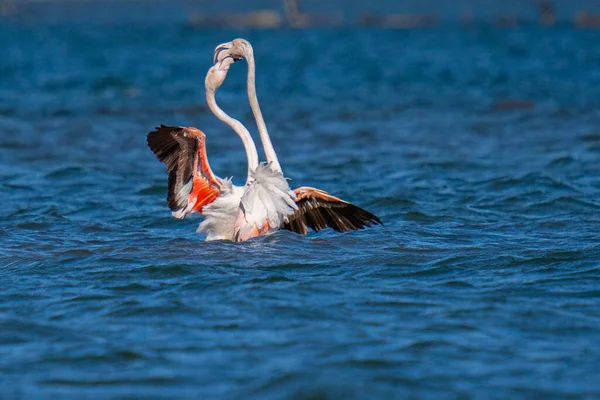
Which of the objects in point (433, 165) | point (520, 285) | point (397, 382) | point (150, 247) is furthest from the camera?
point (433, 165)

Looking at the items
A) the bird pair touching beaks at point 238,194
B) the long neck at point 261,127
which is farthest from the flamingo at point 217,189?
the long neck at point 261,127

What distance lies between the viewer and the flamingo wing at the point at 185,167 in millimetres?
7281

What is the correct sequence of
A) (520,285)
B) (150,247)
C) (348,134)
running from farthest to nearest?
(348,134) → (150,247) → (520,285)

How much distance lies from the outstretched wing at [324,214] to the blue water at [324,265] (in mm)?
150

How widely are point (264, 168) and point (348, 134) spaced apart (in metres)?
7.97

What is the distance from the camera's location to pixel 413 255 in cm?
723

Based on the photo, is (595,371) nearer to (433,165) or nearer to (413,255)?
(413,255)

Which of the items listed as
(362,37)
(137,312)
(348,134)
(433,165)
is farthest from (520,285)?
(362,37)

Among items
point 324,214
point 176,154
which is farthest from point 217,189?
point 324,214

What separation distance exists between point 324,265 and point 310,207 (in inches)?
32.2

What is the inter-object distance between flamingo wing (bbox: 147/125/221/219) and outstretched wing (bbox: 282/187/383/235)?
0.67 meters

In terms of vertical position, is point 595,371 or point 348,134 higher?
point 348,134

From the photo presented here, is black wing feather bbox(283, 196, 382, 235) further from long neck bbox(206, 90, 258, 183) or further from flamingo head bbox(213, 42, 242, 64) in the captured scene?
flamingo head bbox(213, 42, 242, 64)

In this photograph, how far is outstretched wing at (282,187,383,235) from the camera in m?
7.54
